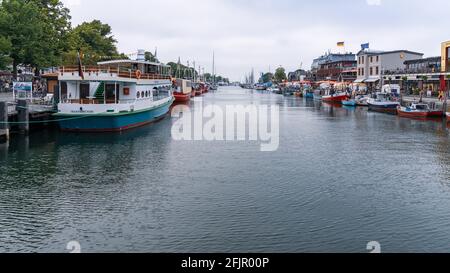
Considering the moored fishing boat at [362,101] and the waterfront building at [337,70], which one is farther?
the waterfront building at [337,70]

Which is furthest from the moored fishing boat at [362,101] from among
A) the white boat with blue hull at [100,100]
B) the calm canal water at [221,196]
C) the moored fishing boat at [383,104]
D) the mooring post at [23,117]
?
the mooring post at [23,117]

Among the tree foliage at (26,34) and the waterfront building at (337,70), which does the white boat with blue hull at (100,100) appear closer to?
the tree foliage at (26,34)

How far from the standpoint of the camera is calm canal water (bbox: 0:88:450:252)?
19312 mm

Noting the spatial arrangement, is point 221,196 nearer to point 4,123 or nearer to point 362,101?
point 4,123

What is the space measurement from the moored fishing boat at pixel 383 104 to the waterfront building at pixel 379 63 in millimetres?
22815

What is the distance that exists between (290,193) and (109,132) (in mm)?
27348

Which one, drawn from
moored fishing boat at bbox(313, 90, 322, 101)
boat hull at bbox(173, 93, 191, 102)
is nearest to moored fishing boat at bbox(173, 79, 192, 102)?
boat hull at bbox(173, 93, 191, 102)

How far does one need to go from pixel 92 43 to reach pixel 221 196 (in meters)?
83.5

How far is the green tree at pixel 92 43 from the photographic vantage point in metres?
84.2

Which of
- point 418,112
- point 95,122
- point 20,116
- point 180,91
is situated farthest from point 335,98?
point 20,116

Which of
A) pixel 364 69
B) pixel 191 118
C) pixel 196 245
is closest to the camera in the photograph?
pixel 196 245

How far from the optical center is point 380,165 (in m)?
34.5
